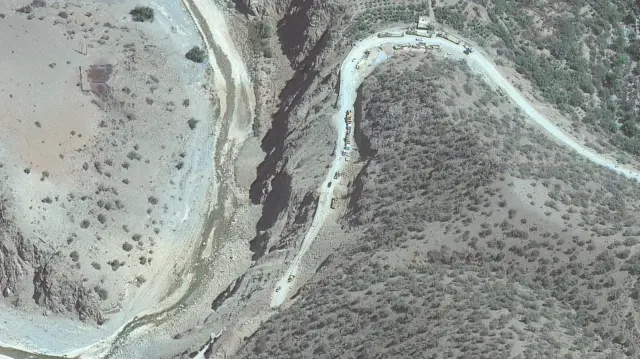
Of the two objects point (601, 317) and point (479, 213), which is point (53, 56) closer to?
point (479, 213)

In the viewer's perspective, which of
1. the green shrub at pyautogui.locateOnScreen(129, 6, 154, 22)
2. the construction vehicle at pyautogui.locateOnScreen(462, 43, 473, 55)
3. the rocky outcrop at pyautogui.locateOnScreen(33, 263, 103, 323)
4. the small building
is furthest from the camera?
the green shrub at pyautogui.locateOnScreen(129, 6, 154, 22)

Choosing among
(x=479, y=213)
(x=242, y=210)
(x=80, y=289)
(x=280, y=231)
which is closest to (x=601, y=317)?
(x=479, y=213)

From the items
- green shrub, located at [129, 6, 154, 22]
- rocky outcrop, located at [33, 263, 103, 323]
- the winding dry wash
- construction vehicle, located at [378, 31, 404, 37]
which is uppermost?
construction vehicle, located at [378, 31, 404, 37]

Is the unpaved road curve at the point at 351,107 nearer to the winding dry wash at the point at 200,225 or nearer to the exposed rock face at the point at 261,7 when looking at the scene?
the winding dry wash at the point at 200,225

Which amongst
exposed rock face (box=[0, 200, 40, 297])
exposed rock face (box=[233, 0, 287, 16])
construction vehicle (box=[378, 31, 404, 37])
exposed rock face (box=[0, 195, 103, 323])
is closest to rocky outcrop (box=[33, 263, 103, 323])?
exposed rock face (box=[0, 195, 103, 323])

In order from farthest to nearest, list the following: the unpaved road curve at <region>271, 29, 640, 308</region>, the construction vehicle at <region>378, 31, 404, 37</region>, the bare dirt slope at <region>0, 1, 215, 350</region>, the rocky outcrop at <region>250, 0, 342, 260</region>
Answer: the construction vehicle at <region>378, 31, 404, 37</region> < the rocky outcrop at <region>250, 0, 342, 260</region> < the bare dirt slope at <region>0, 1, 215, 350</region> < the unpaved road curve at <region>271, 29, 640, 308</region>

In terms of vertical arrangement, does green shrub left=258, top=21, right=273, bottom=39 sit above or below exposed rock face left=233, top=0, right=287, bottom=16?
below

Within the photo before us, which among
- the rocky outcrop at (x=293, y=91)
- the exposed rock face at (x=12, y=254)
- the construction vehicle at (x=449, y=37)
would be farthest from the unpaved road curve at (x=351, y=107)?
the exposed rock face at (x=12, y=254)

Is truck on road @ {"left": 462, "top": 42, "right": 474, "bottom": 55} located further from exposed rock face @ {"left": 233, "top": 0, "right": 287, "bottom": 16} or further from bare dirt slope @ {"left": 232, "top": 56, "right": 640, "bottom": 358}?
exposed rock face @ {"left": 233, "top": 0, "right": 287, "bottom": 16}
